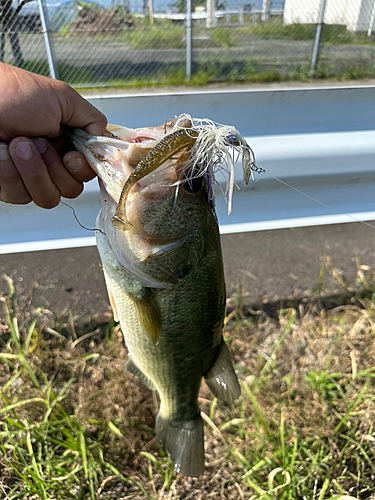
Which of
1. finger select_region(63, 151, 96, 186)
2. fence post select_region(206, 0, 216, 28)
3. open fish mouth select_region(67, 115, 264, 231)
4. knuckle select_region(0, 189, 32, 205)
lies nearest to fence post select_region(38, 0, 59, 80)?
fence post select_region(206, 0, 216, 28)

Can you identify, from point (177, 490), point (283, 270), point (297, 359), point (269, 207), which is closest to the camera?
point (177, 490)

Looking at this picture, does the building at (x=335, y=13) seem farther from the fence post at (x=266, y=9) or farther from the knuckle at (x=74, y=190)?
the knuckle at (x=74, y=190)

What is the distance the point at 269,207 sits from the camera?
2389mm

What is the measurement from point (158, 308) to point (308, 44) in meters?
3.48

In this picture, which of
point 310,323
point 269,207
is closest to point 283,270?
point 310,323

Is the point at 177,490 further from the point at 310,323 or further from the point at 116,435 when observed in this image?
the point at 310,323

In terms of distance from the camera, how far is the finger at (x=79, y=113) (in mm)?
1123

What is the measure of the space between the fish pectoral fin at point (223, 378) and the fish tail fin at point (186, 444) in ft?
0.79

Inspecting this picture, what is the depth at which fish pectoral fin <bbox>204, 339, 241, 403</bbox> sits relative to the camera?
1.46 m

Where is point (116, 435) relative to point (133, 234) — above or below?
below

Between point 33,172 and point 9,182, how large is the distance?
0.38 ft

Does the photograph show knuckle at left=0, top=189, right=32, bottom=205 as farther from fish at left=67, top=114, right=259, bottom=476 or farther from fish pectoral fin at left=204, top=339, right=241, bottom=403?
fish pectoral fin at left=204, top=339, right=241, bottom=403

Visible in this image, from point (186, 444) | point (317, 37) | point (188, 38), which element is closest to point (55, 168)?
point (186, 444)

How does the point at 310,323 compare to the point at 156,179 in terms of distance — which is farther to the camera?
the point at 310,323
